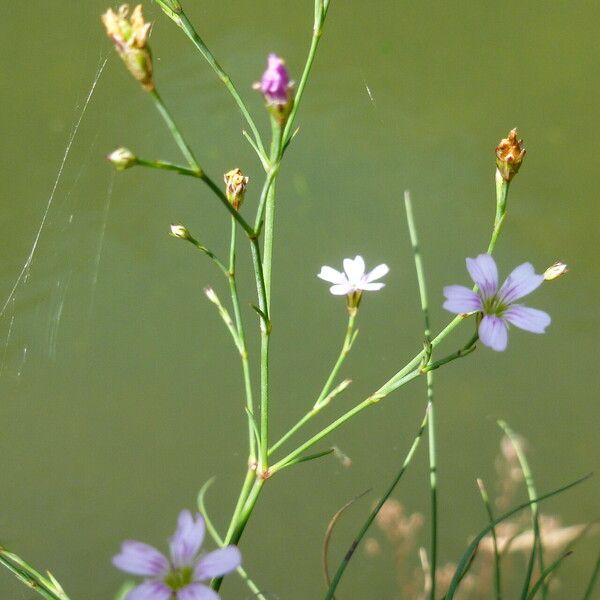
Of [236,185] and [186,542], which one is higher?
[236,185]

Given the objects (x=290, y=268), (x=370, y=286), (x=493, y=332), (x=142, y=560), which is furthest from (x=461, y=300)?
(x=290, y=268)

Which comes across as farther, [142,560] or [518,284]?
[518,284]

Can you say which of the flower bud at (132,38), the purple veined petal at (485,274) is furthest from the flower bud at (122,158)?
the purple veined petal at (485,274)

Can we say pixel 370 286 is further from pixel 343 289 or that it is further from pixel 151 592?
pixel 151 592

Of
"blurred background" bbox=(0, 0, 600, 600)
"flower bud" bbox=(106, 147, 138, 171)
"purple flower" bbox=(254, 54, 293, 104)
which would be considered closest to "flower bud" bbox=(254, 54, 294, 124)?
"purple flower" bbox=(254, 54, 293, 104)

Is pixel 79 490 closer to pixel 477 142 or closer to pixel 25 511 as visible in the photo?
pixel 25 511
